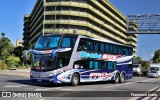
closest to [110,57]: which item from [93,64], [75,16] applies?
[93,64]

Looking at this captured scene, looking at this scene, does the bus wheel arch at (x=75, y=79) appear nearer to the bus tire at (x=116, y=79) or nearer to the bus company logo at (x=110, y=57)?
the bus company logo at (x=110, y=57)

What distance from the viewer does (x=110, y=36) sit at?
110 m

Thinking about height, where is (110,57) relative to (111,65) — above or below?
above

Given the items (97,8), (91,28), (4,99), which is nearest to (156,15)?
(4,99)

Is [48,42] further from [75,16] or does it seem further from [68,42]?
[75,16]

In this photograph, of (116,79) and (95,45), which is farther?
(116,79)

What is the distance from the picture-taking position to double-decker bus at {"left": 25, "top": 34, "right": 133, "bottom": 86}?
2262cm

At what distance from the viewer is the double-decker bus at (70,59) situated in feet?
74.2

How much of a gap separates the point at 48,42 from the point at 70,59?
72.2 inches

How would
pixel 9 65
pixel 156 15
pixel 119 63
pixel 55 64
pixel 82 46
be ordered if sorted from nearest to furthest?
pixel 55 64, pixel 82 46, pixel 119 63, pixel 156 15, pixel 9 65

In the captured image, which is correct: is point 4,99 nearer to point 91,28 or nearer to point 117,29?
point 91,28

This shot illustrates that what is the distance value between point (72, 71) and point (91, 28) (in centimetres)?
6728

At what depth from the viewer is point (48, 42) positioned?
77.0ft

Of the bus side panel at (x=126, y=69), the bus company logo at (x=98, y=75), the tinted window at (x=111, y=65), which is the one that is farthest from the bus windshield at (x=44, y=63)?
the bus side panel at (x=126, y=69)
